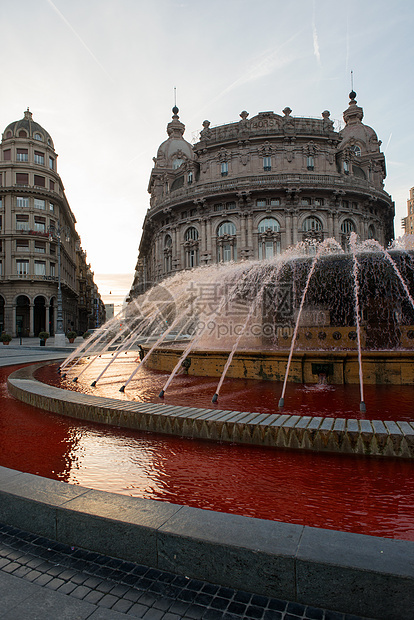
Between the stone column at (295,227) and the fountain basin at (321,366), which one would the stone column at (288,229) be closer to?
the stone column at (295,227)

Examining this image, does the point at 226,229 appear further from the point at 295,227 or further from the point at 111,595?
the point at 111,595

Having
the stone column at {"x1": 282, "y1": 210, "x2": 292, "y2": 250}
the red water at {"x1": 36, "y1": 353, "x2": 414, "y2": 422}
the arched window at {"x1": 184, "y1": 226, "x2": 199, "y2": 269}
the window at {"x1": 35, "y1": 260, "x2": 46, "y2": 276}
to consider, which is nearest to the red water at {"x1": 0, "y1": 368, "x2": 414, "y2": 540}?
the red water at {"x1": 36, "y1": 353, "x2": 414, "y2": 422}

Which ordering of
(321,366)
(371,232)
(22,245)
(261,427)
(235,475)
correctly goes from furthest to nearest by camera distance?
(371,232) < (22,245) < (321,366) < (261,427) < (235,475)

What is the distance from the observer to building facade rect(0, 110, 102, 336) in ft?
152

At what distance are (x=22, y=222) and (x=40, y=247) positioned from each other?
11.4ft

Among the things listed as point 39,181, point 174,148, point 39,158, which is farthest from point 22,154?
point 174,148

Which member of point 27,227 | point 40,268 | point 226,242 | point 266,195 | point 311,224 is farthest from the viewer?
point 40,268

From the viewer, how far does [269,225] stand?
43.8m

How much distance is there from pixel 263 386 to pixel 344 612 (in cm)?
543

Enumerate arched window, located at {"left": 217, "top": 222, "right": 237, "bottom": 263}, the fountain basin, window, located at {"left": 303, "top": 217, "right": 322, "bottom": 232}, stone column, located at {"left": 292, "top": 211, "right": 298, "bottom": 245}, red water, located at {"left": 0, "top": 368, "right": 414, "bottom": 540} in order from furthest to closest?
arched window, located at {"left": 217, "top": 222, "right": 237, "bottom": 263}, window, located at {"left": 303, "top": 217, "right": 322, "bottom": 232}, stone column, located at {"left": 292, "top": 211, "right": 298, "bottom": 245}, the fountain basin, red water, located at {"left": 0, "top": 368, "right": 414, "bottom": 540}

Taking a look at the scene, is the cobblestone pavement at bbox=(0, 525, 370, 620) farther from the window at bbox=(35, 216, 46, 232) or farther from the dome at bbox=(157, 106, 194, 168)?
the dome at bbox=(157, 106, 194, 168)

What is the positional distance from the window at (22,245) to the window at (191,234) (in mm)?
19178

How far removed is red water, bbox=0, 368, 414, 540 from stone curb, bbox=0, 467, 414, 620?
0.46 metres

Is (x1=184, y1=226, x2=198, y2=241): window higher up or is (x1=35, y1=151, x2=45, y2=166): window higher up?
(x1=35, y1=151, x2=45, y2=166): window
